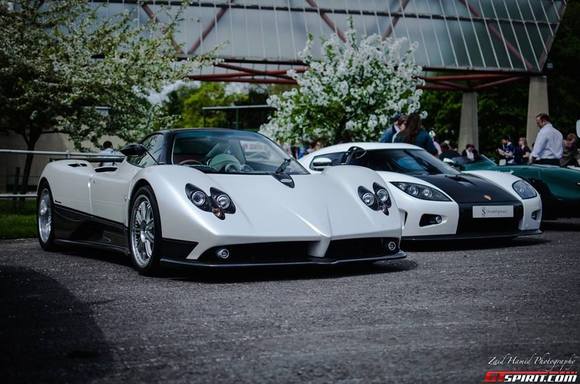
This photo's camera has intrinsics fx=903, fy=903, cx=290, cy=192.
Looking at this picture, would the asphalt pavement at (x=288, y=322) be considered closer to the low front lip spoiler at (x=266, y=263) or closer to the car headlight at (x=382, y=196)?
the low front lip spoiler at (x=266, y=263)

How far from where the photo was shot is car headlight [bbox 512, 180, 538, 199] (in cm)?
980

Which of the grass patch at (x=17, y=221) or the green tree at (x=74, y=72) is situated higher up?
the green tree at (x=74, y=72)

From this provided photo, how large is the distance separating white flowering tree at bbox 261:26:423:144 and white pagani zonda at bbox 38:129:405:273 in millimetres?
13950

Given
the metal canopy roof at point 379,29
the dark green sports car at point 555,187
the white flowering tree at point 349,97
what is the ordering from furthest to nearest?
the metal canopy roof at point 379,29, the white flowering tree at point 349,97, the dark green sports car at point 555,187

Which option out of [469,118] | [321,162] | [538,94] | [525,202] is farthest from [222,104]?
[321,162]

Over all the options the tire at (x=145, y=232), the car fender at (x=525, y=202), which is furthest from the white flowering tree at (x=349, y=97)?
the tire at (x=145, y=232)

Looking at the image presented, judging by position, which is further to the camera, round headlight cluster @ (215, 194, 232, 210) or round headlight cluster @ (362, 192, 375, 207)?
round headlight cluster @ (362, 192, 375, 207)

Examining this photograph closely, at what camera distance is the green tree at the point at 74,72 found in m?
17.4

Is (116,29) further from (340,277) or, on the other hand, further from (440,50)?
(440,50)

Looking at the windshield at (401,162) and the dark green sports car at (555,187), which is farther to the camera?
the dark green sports car at (555,187)

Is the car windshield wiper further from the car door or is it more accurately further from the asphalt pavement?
the car door

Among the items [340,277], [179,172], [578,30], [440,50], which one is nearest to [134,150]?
[179,172]

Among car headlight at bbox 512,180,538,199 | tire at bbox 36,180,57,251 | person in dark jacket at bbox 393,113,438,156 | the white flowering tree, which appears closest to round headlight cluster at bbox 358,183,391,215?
car headlight at bbox 512,180,538,199

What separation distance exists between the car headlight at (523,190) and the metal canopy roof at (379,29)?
842 inches
